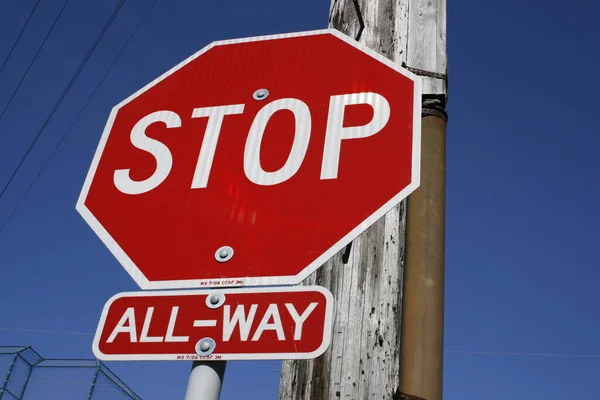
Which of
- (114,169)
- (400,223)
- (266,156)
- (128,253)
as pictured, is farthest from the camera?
(400,223)

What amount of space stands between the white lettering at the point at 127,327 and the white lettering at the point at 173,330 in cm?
8

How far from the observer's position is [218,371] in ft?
4.04

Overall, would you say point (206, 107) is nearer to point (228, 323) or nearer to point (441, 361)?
point (228, 323)

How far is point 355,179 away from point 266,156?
0.26 metres

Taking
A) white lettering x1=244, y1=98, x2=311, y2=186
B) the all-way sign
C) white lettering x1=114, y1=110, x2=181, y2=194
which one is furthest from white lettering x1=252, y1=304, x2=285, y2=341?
white lettering x1=114, y1=110, x2=181, y2=194

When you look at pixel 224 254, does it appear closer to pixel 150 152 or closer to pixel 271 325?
pixel 271 325

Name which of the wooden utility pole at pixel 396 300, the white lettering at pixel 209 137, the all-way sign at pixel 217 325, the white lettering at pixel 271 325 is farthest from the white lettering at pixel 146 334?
the wooden utility pole at pixel 396 300

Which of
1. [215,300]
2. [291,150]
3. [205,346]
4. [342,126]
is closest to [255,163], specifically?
[291,150]

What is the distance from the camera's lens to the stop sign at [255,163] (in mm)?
1432

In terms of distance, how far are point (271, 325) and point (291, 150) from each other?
537mm

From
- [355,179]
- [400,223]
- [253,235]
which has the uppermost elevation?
[400,223]

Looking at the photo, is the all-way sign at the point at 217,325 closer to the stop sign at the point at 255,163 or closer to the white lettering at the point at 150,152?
the stop sign at the point at 255,163

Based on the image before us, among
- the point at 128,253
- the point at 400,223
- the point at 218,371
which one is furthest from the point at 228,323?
the point at 400,223

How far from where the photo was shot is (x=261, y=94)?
5.89 ft
